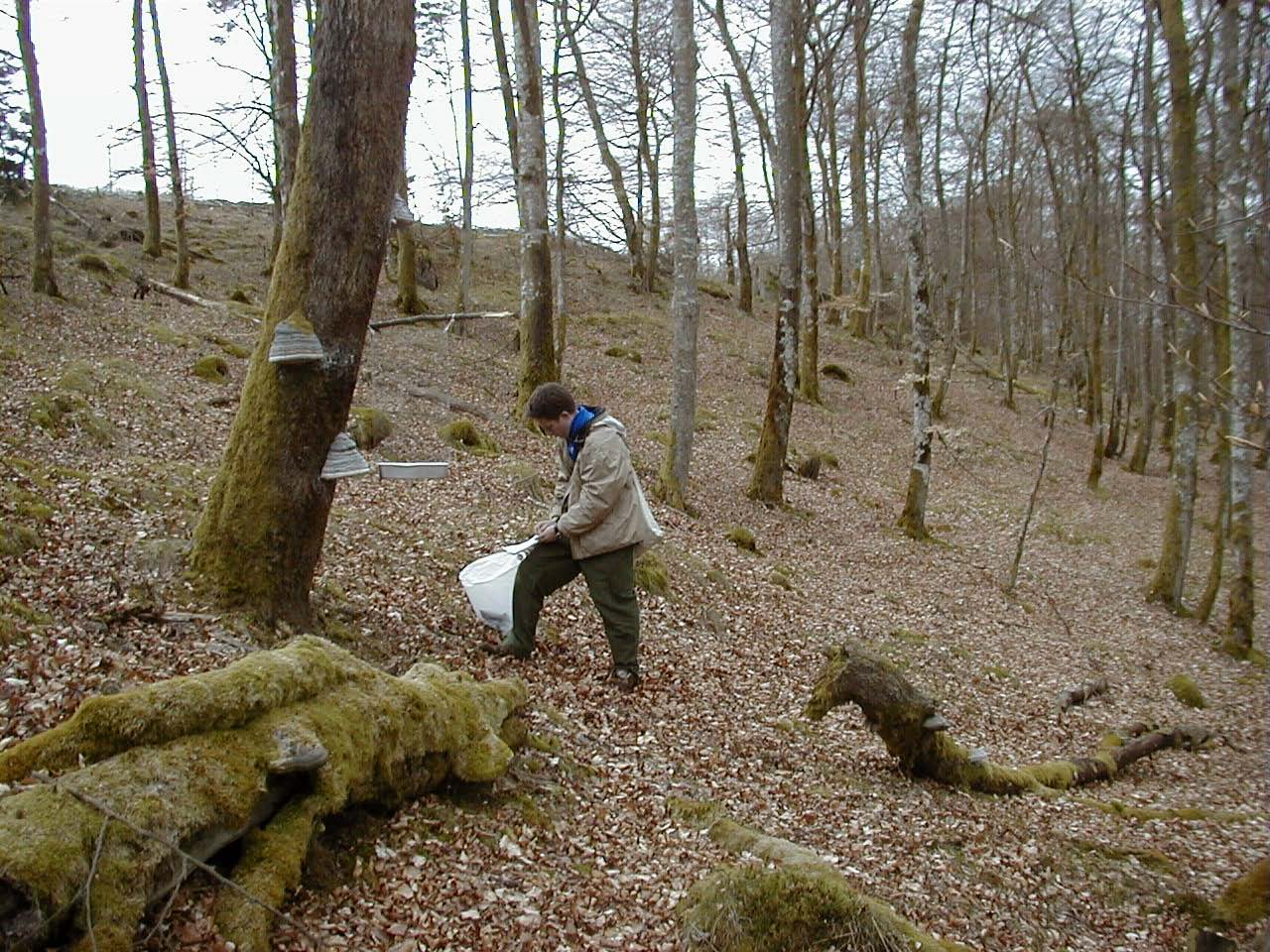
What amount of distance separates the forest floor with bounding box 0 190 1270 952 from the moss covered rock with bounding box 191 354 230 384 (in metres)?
0.19

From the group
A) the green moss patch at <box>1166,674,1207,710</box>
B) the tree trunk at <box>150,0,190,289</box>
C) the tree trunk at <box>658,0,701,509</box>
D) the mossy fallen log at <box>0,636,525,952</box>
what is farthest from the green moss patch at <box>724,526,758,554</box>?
the tree trunk at <box>150,0,190,289</box>

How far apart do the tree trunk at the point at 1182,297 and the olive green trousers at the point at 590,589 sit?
755 cm

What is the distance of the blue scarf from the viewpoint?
5824 millimetres

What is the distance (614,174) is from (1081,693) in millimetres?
19573

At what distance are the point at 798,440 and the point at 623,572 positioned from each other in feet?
47.1

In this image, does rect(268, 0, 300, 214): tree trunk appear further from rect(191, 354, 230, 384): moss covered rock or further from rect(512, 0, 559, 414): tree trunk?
rect(512, 0, 559, 414): tree trunk

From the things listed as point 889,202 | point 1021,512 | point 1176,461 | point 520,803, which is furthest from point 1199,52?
point 889,202

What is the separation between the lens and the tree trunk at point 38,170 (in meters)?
13.3

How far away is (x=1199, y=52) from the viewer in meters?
14.5

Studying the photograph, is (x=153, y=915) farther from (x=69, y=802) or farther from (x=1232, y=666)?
(x=1232, y=666)

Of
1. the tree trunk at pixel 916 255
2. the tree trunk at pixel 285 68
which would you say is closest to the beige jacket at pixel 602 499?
the tree trunk at pixel 285 68

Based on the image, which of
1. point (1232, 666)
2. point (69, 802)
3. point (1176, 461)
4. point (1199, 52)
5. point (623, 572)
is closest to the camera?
point (69, 802)

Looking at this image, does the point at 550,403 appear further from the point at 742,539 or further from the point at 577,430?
the point at 742,539

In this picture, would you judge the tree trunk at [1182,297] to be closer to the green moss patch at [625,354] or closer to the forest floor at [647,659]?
the forest floor at [647,659]
